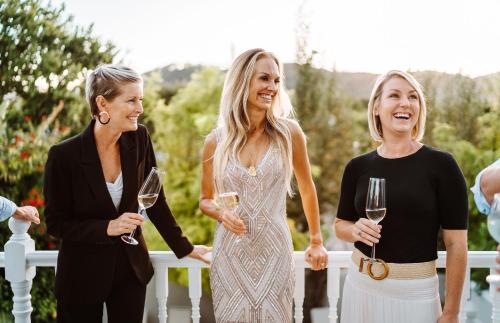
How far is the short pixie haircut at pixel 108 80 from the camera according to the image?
7.00 ft

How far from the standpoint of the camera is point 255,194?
229cm

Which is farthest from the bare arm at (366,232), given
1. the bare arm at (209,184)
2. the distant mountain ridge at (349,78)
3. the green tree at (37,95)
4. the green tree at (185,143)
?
the distant mountain ridge at (349,78)

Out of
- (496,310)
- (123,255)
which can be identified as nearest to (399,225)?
(496,310)

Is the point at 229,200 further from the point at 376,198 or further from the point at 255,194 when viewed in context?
the point at 376,198

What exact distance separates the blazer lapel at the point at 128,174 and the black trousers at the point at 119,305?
205 mm

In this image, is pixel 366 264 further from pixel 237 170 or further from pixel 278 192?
pixel 237 170

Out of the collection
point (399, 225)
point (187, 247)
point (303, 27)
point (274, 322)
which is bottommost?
point (274, 322)

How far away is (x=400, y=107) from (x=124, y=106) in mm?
1098

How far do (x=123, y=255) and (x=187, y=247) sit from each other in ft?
1.04

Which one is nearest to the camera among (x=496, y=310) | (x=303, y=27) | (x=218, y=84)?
(x=496, y=310)

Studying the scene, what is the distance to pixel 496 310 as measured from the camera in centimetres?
245

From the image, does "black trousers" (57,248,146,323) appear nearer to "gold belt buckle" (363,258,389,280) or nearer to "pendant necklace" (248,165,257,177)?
"pendant necklace" (248,165,257,177)

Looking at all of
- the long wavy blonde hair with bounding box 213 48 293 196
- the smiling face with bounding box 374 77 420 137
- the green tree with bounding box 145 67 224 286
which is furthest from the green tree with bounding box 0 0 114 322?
the smiling face with bounding box 374 77 420 137

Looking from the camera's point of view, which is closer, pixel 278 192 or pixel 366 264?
pixel 366 264
